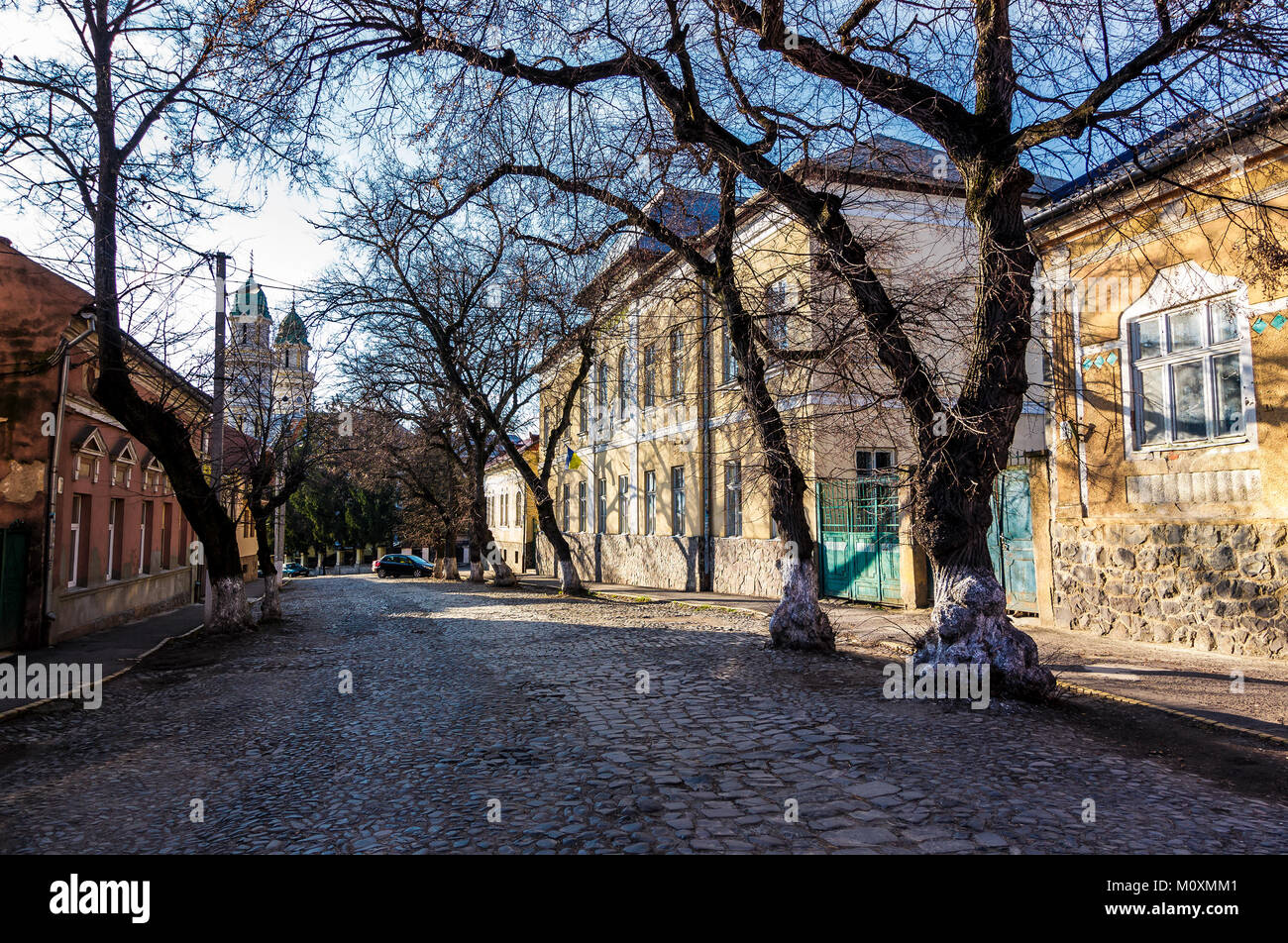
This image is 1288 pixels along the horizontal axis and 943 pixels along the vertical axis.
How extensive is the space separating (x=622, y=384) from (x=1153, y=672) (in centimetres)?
1870

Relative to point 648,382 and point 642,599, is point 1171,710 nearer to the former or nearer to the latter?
point 642,599

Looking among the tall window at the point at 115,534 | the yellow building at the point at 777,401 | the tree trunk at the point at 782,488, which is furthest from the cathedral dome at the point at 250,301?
the tree trunk at the point at 782,488

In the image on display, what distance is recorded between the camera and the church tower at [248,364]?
15.1 metres

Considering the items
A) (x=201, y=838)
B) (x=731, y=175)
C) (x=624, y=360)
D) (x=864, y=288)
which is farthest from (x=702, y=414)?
(x=201, y=838)

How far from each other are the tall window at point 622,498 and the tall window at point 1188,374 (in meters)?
17.7

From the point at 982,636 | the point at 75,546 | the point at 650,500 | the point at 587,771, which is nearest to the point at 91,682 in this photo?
the point at 75,546

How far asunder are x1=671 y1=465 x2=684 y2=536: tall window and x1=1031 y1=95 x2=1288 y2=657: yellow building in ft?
39.5

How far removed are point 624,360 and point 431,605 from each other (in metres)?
9.75

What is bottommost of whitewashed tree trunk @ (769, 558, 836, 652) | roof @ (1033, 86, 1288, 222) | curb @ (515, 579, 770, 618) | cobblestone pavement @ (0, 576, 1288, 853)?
curb @ (515, 579, 770, 618)

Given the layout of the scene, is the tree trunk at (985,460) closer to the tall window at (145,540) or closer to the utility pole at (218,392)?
the utility pole at (218,392)

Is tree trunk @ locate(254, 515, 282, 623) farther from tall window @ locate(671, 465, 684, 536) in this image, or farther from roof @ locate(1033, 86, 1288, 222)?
roof @ locate(1033, 86, 1288, 222)

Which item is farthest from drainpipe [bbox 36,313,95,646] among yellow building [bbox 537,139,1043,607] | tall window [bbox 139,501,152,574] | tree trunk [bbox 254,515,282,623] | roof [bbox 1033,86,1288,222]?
roof [bbox 1033,86,1288,222]

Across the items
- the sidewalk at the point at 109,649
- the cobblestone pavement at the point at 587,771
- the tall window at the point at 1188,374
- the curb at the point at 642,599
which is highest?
the tall window at the point at 1188,374

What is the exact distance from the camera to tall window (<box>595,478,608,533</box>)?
29.1m
